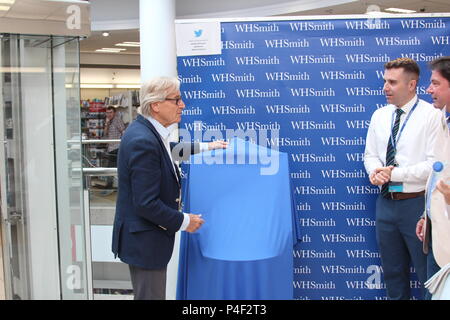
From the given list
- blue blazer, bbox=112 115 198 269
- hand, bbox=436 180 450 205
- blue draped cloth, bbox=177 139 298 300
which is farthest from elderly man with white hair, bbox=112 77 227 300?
hand, bbox=436 180 450 205

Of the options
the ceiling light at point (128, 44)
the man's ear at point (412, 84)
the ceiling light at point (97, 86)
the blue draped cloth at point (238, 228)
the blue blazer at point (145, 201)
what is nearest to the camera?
the blue blazer at point (145, 201)

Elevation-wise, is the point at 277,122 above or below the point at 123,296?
above

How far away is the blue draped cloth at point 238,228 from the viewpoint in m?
2.68

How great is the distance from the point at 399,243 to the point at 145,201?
67.7 inches

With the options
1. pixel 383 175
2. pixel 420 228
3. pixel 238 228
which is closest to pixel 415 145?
pixel 383 175

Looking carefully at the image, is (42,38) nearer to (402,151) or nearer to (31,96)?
(31,96)

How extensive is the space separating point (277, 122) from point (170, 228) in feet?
4.69

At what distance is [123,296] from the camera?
4.36 meters

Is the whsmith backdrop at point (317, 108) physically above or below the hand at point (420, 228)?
above

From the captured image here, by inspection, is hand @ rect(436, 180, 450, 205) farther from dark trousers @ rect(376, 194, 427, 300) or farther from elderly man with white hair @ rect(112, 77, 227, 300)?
elderly man with white hair @ rect(112, 77, 227, 300)

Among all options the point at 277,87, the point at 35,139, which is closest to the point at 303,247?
the point at 277,87

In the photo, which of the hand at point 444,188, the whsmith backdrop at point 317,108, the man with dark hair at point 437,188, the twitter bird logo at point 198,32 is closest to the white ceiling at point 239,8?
the whsmith backdrop at point 317,108

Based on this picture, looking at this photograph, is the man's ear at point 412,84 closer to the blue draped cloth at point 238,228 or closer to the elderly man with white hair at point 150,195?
the blue draped cloth at point 238,228

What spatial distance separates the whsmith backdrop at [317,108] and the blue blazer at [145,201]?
123cm
